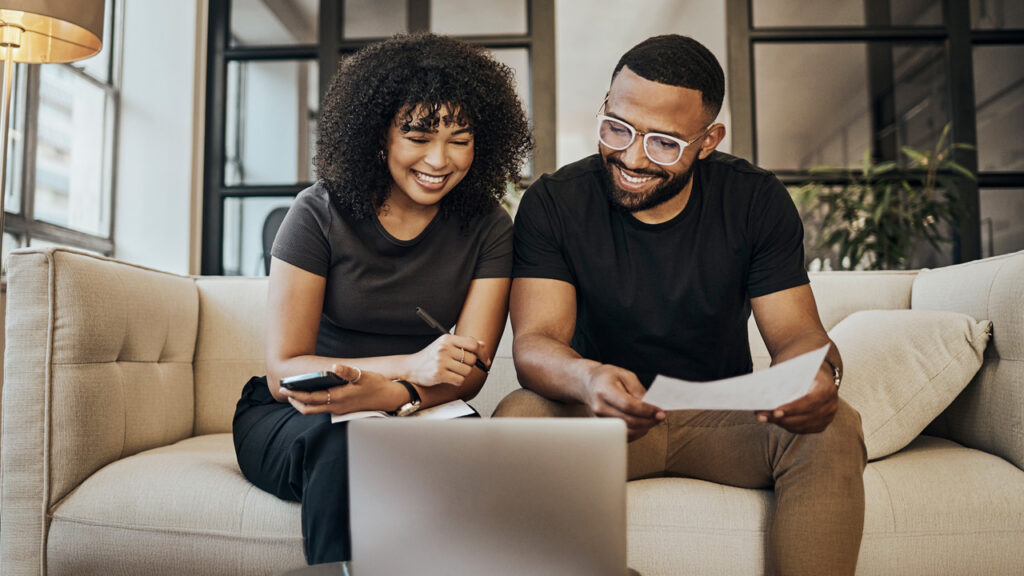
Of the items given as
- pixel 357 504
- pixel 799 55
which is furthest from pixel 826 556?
pixel 799 55

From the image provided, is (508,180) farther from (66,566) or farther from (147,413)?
(66,566)

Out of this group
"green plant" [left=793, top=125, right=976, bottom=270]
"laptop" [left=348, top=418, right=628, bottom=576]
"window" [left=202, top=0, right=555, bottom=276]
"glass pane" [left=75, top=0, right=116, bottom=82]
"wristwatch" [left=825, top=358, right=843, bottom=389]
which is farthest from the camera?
"window" [left=202, top=0, right=555, bottom=276]

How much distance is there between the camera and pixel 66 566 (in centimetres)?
133

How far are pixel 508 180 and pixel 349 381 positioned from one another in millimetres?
632

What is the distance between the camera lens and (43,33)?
2.01 metres

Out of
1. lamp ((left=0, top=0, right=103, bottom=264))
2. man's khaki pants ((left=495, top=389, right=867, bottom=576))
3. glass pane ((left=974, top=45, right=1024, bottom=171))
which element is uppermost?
glass pane ((left=974, top=45, right=1024, bottom=171))

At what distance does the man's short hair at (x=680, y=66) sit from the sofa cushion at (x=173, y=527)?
101 cm

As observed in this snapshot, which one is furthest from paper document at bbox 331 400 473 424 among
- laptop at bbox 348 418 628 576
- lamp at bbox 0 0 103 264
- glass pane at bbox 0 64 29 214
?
glass pane at bbox 0 64 29 214

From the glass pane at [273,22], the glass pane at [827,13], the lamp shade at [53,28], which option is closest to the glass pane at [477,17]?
the glass pane at [273,22]

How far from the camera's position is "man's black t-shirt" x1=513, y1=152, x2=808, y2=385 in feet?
4.75

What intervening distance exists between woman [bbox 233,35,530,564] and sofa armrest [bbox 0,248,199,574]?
0.26m

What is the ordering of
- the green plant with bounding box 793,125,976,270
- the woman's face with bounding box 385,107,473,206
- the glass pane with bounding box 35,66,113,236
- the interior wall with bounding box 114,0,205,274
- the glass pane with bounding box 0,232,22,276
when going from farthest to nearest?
the interior wall with bounding box 114,0,205,274 < the green plant with bounding box 793,125,976,270 < the glass pane with bounding box 35,66,113,236 < the glass pane with bounding box 0,232,22,276 < the woman's face with bounding box 385,107,473,206

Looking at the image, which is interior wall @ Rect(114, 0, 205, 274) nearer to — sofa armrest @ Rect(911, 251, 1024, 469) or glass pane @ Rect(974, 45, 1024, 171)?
sofa armrest @ Rect(911, 251, 1024, 469)

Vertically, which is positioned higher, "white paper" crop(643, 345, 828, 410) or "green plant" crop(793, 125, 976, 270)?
"green plant" crop(793, 125, 976, 270)
